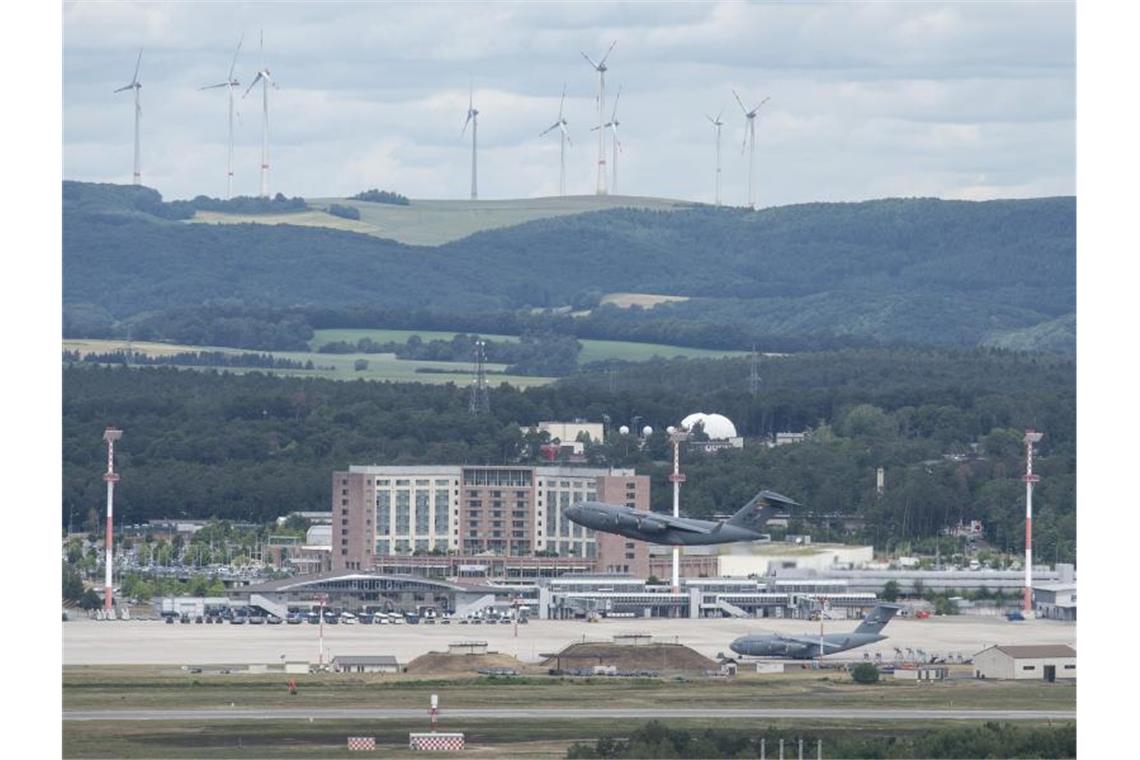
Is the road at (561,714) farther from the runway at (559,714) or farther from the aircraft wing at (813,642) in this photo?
the aircraft wing at (813,642)

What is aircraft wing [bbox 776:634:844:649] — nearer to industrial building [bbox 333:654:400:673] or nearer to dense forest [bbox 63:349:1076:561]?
industrial building [bbox 333:654:400:673]

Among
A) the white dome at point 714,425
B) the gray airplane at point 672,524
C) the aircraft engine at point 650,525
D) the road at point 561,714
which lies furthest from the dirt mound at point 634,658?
the white dome at point 714,425

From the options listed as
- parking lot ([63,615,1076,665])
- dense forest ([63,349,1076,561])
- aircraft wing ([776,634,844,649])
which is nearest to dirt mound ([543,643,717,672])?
parking lot ([63,615,1076,665])

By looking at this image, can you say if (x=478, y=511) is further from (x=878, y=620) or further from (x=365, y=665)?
(x=365, y=665)

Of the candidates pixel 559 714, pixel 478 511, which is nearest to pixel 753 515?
pixel 559 714

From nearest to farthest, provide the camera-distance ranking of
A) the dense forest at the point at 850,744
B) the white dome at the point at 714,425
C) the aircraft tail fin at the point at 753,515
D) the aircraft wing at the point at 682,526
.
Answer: the dense forest at the point at 850,744 → the aircraft wing at the point at 682,526 → the aircraft tail fin at the point at 753,515 → the white dome at the point at 714,425
